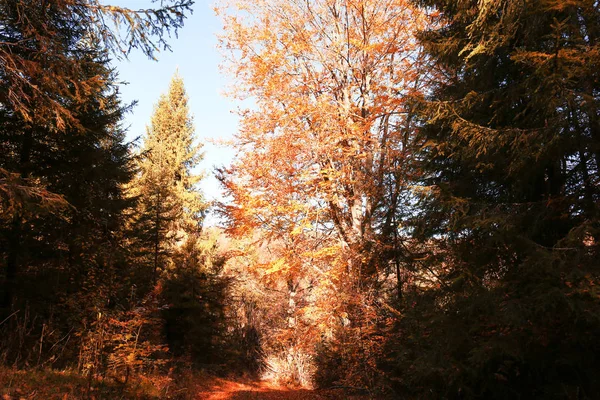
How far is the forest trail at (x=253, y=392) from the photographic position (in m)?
10.8

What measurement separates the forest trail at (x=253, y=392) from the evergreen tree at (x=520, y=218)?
15.1 feet

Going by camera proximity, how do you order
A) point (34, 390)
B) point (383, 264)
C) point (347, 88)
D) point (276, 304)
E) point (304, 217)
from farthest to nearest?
point (276, 304), point (347, 88), point (304, 217), point (383, 264), point (34, 390)

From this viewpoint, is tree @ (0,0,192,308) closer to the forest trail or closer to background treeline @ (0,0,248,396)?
background treeline @ (0,0,248,396)

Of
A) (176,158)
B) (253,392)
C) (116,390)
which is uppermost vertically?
(176,158)

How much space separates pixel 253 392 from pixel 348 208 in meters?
6.96

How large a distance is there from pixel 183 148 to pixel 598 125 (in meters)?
18.7

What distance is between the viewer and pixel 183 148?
66.2ft

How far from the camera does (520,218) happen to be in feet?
17.0

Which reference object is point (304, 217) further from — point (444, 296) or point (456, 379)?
point (456, 379)

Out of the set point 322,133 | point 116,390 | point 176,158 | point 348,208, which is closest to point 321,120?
point 322,133

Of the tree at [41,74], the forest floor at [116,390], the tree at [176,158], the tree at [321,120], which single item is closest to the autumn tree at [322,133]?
the tree at [321,120]

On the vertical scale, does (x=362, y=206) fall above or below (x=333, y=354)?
above

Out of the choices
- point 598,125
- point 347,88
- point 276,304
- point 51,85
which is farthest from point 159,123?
point 598,125

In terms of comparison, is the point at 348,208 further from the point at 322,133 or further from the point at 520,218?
the point at 520,218
